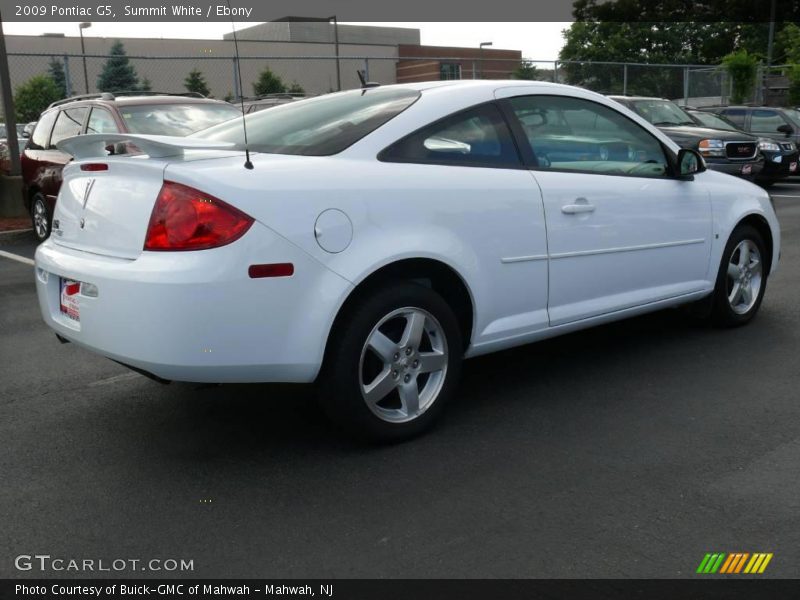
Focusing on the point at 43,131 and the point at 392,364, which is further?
the point at 43,131

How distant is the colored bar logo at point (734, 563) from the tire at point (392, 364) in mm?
1423

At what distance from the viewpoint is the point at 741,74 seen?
98.1 feet

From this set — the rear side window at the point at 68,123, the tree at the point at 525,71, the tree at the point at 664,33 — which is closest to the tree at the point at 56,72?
the tree at the point at 525,71

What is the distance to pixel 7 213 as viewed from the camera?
1197 cm

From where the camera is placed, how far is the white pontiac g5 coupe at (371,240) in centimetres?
336

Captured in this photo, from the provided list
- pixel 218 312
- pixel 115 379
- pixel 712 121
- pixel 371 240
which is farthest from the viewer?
pixel 712 121

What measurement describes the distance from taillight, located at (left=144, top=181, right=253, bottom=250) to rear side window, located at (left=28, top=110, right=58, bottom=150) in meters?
7.66

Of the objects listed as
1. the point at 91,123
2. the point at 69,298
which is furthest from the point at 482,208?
the point at 91,123

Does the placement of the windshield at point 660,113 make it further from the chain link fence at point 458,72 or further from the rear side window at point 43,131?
the rear side window at point 43,131

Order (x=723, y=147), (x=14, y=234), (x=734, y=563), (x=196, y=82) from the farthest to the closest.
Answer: (x=196, y=82) < (x=723, y=147) < (x=14, y=234) < (x=734, y=563)

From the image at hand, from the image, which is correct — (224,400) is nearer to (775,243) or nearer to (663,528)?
(663,528)

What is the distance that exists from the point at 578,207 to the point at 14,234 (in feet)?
27.8

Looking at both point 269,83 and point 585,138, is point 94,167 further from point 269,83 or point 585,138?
point 269,83
